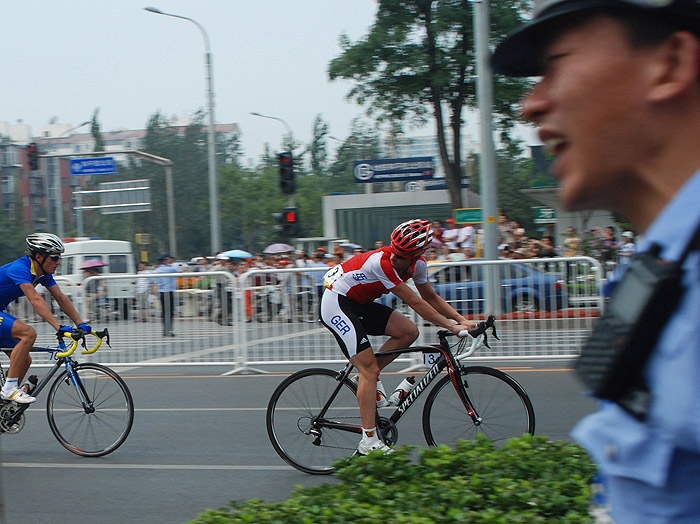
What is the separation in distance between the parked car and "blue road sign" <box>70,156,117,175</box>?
29.3m

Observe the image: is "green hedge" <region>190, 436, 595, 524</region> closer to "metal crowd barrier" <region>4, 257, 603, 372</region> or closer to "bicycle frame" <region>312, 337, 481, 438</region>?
"bicycle frame" <region>312, 337, 481, 438</region>

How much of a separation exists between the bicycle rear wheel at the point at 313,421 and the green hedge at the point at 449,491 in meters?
2.23

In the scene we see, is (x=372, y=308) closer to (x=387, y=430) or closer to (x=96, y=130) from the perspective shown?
(x=387, y=430)

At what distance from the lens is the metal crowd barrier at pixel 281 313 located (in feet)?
36.6

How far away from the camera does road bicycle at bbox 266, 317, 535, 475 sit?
6.35 m

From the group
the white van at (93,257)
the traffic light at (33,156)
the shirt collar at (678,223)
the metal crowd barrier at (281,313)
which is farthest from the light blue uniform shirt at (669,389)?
the traffic light at (33,156)

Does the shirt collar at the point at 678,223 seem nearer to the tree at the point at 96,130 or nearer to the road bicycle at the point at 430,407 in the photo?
the road bicycle at the point at 430,407

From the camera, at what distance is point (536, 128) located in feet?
3.98

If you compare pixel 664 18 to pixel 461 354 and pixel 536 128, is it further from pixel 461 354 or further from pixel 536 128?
pixel 461 354

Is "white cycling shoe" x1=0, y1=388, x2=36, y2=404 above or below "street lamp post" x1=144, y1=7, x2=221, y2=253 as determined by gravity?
below

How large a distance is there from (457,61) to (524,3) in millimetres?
3579

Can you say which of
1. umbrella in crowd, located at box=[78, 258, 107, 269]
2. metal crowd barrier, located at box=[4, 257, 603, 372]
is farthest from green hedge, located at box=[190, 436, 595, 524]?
umbrella in crowd, located at box=[78, 258, 107, 269]

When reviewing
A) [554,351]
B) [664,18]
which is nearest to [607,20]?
[664,18]

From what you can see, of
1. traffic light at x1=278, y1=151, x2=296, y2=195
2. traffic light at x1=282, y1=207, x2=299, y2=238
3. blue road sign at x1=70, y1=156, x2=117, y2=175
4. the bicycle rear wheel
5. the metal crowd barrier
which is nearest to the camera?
the bicycle rear wheel
